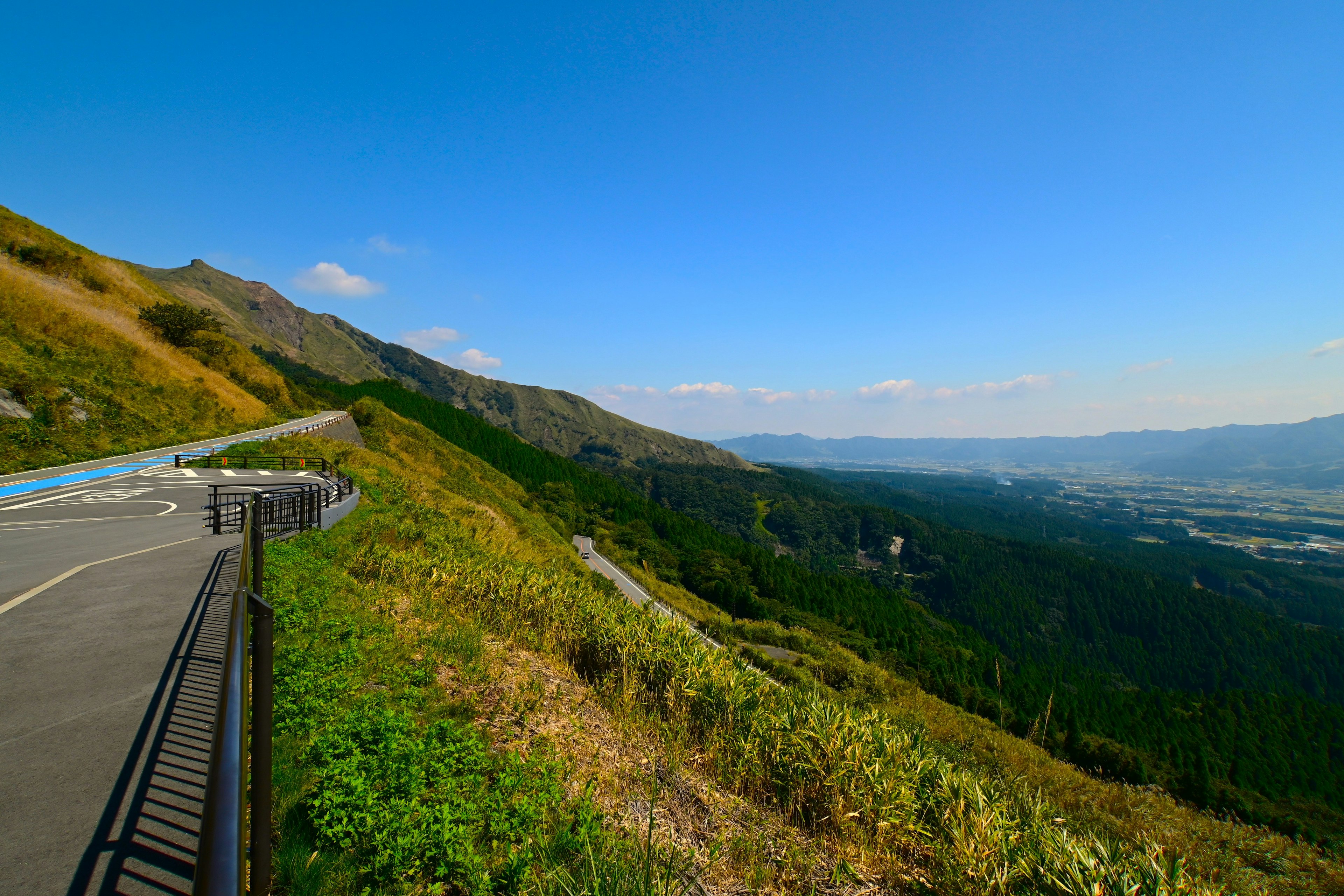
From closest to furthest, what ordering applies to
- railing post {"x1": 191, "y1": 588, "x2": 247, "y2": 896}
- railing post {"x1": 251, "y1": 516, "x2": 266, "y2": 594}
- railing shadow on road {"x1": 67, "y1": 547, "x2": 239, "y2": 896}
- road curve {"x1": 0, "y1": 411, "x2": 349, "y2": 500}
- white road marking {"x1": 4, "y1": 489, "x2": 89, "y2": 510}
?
1. railing post {"x1": 191, "y1": 588, "x2": 247, "y2": 896}
2. railing shadow on road {"x1": 67, "y1": 547, "x2": 239, "y2": 896}
3. railing post {"x1": 251, "y1": 516, "x2": 266, "y2": 594}
4. white road marking {"x1": 4, "y1": 489, "x2": 89, "y2": 510}
5. road curve {"x1": 0, "y1": 411, "x2": 349, "y2": 500}

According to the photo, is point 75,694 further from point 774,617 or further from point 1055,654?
point 1055,654

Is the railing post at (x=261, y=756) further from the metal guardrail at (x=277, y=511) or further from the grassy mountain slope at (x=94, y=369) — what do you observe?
the grassy mountain slope at (x=94, y=369)

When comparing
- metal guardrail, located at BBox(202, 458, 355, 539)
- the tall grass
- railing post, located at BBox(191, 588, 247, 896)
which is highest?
railing post, located at BBox(191, 588, 247, 896)

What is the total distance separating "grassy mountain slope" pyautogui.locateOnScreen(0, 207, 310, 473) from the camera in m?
24.0

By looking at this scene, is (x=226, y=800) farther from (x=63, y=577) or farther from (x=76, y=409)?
(x=76, y=409)

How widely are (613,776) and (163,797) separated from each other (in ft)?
15.7

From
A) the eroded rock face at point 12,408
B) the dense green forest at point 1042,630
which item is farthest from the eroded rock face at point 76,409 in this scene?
the dense green forest at point 1042,630

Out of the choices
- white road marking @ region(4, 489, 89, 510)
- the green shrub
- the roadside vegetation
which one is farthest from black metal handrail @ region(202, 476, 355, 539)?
the green shrub

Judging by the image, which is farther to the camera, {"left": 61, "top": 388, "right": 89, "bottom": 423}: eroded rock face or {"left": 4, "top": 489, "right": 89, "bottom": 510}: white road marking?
{"left": 61, "top": 388, "right": 89, "bottom": 423}: eroded rock face

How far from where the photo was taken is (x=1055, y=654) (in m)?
129

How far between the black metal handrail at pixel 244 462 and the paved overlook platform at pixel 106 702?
12869 mm

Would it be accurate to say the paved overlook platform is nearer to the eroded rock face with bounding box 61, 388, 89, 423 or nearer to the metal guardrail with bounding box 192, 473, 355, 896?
the metal guardrail with bounding box 192, 473, 355, 896

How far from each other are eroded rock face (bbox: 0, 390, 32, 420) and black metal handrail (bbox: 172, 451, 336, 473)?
5.11 meters

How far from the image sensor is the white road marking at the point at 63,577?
7906mm
